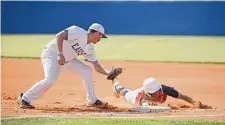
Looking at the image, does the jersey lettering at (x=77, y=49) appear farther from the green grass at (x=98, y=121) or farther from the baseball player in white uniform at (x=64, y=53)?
the green grass at (x=98, y=121)

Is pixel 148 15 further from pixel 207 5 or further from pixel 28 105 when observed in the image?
pixel 28 105

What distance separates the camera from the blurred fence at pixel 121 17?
30641mm

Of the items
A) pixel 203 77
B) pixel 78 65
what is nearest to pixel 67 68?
pixel 78 65

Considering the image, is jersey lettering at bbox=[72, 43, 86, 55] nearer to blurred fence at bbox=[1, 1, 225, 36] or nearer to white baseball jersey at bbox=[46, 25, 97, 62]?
white baseball jersey at bbox=[46, 25, 97, 62]

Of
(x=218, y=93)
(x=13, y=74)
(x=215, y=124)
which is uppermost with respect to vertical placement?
(x=13, y=74)

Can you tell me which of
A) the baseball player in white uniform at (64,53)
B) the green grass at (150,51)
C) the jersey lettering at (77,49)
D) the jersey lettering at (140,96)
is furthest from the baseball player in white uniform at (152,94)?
the green grass at (150,51)

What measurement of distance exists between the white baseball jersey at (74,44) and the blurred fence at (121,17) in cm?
2272

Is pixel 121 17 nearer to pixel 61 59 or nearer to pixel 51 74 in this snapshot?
pixel 51 74

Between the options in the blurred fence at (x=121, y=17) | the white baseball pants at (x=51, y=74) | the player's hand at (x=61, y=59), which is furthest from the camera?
the blurred fence at (x=121, y=17)

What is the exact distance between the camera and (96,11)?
32.2 meters

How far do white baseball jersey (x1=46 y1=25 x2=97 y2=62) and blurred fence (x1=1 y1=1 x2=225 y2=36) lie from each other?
22.7m

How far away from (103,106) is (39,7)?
24440 millimetres

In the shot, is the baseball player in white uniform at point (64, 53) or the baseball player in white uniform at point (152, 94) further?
the baseball player in white uniform at point (152, 94)

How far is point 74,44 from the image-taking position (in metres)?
8.40
